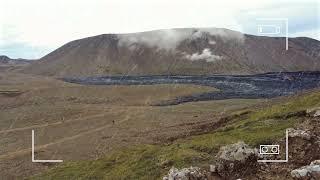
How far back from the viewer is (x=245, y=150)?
2339cm

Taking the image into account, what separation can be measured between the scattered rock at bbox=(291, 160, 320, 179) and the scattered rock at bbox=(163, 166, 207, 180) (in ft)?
13.7

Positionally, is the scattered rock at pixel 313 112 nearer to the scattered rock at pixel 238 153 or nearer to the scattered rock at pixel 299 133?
the scattered rock at pixel 299 133

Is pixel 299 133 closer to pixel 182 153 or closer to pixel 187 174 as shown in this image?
pixel 187 174

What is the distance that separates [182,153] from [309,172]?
8269 mm

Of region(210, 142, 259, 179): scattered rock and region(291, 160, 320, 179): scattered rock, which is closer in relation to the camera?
region(291, 160, 320, 179): scattered rock

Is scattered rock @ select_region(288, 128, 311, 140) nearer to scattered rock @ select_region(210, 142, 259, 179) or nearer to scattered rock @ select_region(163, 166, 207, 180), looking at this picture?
scattered rock @ select_region(210, 142, 259, 179)

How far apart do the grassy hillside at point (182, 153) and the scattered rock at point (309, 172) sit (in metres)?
5.14

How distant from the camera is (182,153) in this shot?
2686 cm

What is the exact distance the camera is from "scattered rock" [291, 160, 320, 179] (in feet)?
64.5

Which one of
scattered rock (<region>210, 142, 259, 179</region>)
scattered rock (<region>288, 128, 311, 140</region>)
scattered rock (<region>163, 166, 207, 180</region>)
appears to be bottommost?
scattered rock (<region>163, 166, 207, 180</region>)

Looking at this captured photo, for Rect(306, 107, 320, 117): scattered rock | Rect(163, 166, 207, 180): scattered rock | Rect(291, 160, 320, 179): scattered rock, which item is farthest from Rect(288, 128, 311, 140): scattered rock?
Rect(163, 166, 207, 180): scattered rock
